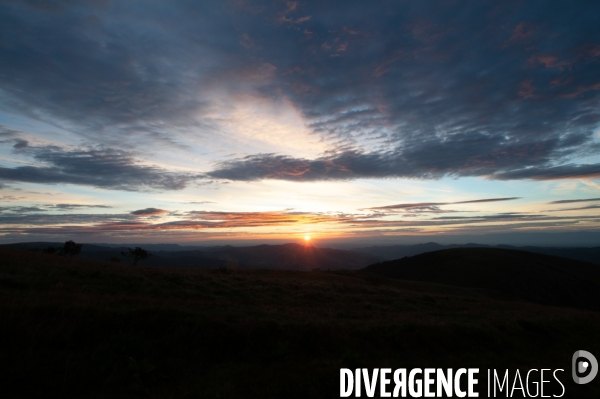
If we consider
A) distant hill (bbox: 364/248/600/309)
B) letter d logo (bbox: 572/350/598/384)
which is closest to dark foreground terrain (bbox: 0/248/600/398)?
letter d logo (bbox: 572/350/598/384)

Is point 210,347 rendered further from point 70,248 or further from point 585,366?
point 70,248

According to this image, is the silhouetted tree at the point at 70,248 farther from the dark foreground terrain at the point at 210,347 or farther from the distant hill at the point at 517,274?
the distant hill at the point at 517,274

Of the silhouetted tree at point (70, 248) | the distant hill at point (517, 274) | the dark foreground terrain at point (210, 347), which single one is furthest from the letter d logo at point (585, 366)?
the silhouetted tree at point (70, 248)

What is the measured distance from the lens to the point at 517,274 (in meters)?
79.2

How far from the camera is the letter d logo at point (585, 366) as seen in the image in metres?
9.33

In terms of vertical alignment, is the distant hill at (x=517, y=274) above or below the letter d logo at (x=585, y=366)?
below

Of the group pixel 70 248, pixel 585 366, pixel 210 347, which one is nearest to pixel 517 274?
pixel 585 366

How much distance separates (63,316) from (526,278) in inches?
3909

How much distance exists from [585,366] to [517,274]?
85.3 meters

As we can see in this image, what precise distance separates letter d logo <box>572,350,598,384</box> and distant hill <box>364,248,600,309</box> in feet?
185

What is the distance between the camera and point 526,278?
78812 millimetres

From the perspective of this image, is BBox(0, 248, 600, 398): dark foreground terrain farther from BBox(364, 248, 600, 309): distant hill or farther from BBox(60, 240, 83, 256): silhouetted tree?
BBox(364, 248, 600, 309): distant hill

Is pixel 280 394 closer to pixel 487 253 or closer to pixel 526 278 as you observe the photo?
pixel 526 278

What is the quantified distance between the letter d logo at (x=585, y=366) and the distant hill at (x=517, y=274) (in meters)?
56.4
